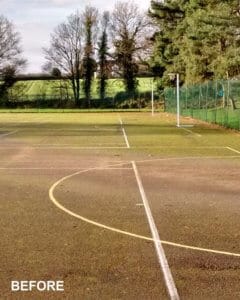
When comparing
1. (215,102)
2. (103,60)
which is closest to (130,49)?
(103,60)

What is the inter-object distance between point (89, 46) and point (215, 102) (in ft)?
190

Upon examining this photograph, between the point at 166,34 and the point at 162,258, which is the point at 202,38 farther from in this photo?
the point at 162,258

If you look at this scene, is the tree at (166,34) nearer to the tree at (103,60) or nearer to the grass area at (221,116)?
the tree at (103,60)

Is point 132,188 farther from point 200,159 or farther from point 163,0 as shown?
point 163,0

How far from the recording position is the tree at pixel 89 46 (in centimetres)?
9381

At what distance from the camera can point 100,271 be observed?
6789 mm

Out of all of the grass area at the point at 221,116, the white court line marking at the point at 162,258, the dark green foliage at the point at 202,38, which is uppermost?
the dark green foliage at the point at 202,38

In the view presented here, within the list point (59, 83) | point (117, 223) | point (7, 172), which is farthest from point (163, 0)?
point (117, 223)

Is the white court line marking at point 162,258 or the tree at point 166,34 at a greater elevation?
the tree at point 166,34

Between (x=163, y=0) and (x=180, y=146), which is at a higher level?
(x=163, y=0)

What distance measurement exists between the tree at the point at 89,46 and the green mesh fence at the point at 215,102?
131 feet

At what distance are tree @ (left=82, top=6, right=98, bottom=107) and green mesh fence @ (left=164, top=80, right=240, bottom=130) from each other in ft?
131

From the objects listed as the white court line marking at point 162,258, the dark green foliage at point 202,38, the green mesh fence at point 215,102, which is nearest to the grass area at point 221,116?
the green mesh fence at point 215,102

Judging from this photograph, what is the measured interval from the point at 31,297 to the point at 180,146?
1816cm
